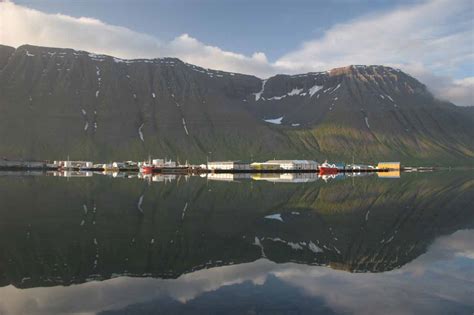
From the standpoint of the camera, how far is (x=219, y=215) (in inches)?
1705

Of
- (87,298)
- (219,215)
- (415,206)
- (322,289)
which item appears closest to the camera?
→ (87,298)

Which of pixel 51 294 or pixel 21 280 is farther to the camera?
pixel 21 280

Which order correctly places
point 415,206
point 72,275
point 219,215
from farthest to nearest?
point 415,206 < point 219,215 < point 72,275

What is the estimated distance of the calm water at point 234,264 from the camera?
17312mm

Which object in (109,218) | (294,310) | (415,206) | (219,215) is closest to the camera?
(294,310)

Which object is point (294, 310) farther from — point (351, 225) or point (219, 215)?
point (219, 215)

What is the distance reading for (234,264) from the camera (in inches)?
920

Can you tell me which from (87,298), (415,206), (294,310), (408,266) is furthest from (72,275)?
(415,206)

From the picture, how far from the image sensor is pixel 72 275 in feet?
68.7

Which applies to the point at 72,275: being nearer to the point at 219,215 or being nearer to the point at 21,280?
the point at 21,280

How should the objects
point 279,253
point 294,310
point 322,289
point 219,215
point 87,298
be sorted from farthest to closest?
point 219,215, point 279,253, point 322,289, point 87,298, point 294,310

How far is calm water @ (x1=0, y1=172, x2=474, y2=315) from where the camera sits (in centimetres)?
1731

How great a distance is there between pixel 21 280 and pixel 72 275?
6.94 feet

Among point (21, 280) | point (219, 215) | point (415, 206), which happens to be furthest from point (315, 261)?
point (415, 206)
